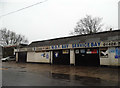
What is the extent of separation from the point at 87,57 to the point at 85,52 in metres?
0.81

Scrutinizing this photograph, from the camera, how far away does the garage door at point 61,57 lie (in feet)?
57.9

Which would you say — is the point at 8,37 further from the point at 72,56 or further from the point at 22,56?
the point at 72,56

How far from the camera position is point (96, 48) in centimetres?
1497

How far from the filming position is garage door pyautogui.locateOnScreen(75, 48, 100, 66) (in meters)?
15.0

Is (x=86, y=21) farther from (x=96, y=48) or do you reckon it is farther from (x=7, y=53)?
(x=7, y=53)

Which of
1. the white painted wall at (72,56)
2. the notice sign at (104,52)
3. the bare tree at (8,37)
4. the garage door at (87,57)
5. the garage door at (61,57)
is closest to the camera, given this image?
the notice sign at (104,52)

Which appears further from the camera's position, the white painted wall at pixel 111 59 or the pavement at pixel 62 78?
the white painted wall at pixel 111 59

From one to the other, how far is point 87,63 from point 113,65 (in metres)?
3.70

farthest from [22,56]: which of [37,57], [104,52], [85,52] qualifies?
[104,52]

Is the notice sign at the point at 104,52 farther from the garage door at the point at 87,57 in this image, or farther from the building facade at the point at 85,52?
the garage door at the point at 87,57

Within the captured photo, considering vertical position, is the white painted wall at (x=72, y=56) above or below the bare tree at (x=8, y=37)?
below

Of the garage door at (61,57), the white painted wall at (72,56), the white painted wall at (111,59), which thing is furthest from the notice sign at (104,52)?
the garage door at (61,57)

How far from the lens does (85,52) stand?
1606 centimetres

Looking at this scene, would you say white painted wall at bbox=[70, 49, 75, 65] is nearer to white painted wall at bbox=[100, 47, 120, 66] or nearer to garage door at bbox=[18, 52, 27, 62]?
white painted wall at bbox=[100, 47, 120, 66]
